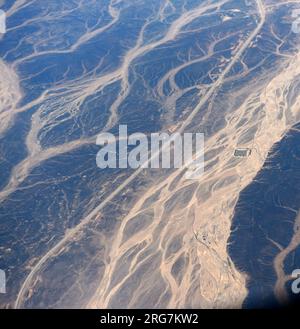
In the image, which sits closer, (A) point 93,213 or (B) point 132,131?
(A) point 93,213

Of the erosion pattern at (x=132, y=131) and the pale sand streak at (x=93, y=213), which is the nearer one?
the erosion pattern at (x=132, y=131)

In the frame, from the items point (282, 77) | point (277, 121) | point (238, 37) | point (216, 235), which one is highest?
point (238, 37)

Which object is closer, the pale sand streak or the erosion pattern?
the erosion pattern

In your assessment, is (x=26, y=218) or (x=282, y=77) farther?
(x=282, y=77)

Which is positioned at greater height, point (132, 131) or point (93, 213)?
point (132, 131)
